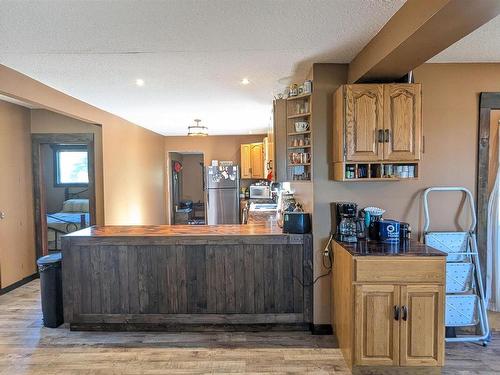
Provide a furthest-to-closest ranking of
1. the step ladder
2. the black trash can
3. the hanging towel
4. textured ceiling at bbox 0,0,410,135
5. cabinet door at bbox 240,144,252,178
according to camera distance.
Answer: cabinet door at bbox 240,144,252,178 < the black trash can < the hanging towel < the step ladder < textured ceiling at bbox 0,0,410,135

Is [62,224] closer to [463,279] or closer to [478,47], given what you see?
[463,279]

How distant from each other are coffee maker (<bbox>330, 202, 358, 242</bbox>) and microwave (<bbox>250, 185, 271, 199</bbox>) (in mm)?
4062

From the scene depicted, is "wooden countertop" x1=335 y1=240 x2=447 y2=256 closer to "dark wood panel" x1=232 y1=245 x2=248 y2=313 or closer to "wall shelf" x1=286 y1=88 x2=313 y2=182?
"wall shelf" x1=286 y1=88 x2=313 y2=182

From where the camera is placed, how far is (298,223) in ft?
10.4

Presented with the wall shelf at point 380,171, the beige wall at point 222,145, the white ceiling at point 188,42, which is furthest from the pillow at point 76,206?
the wall shelf at point 380,171

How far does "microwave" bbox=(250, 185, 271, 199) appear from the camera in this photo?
282 inches

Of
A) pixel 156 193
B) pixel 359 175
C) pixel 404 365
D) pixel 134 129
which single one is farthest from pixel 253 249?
pixel 156 193

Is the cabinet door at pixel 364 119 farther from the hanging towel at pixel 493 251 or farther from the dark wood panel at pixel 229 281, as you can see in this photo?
the dark wood panel at pixel 229 281

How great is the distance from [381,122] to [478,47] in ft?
3.16

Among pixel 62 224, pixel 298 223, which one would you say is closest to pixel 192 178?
pixel 62 224

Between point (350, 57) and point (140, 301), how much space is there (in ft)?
9.60

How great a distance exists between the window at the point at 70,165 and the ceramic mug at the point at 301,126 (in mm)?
5507

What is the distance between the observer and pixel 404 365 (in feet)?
7.95

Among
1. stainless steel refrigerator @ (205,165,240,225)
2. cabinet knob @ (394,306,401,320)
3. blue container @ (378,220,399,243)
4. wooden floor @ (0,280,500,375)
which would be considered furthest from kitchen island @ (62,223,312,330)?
stainless steel refrigerator @ (205,165,240,225)
